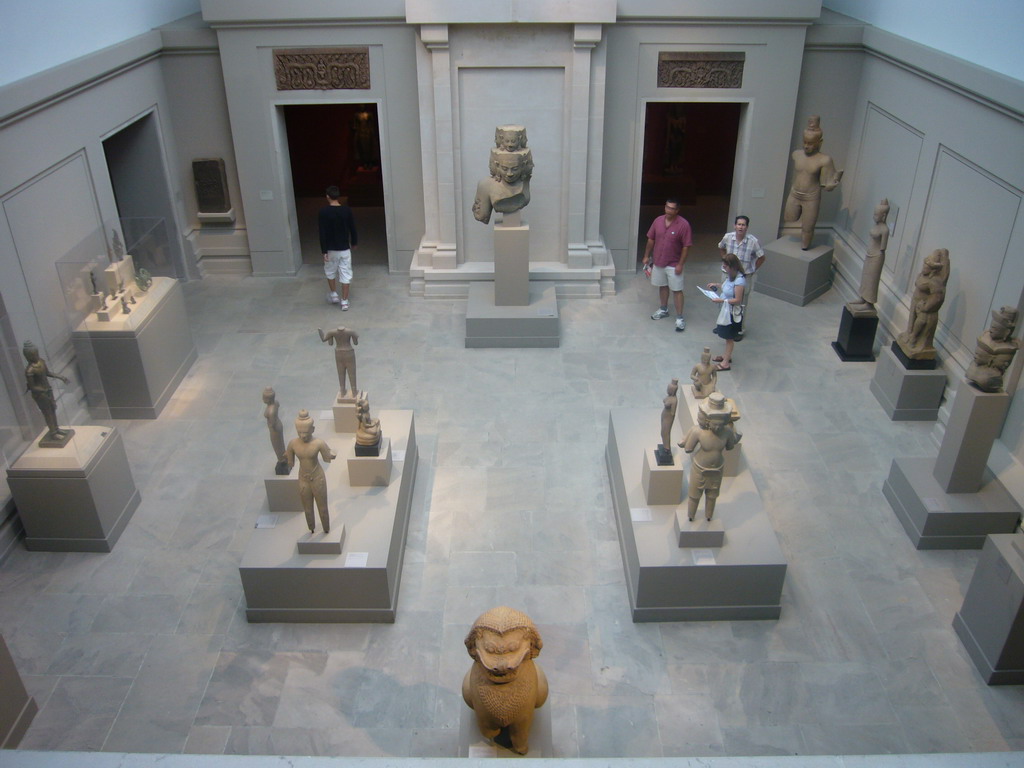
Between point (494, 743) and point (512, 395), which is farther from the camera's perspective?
point (512, 395)

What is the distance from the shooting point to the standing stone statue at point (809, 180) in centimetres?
1095

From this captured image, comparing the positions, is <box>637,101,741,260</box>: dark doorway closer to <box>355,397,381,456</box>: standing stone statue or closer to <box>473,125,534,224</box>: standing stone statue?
<box>473,125,534,224</box>: standing stone statue

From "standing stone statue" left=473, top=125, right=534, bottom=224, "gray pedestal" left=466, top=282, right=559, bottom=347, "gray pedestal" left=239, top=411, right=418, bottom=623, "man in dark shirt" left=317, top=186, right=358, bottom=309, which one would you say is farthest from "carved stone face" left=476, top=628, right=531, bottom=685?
"man in dark shirt" left=317, top=186, right=358, bottom=309

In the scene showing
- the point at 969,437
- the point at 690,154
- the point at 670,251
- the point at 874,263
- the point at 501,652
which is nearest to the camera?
the point at 501,652

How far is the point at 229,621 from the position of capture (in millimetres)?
6273

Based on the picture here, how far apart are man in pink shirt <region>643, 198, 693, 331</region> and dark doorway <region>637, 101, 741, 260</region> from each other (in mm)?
4878

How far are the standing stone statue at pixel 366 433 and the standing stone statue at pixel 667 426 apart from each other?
230 centimetres

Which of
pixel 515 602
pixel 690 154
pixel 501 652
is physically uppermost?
pixel 501 652

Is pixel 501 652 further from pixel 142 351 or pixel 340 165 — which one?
pixel 340 165

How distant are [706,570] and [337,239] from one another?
671 cm

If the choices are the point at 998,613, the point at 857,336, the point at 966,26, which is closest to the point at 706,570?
the point at 998,613

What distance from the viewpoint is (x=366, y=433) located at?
6.68 m

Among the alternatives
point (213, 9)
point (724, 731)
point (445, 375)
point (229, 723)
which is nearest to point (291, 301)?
point (445, 375)

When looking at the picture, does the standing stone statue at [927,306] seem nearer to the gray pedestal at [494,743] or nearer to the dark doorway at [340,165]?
the gray pedestal at [494,743]
